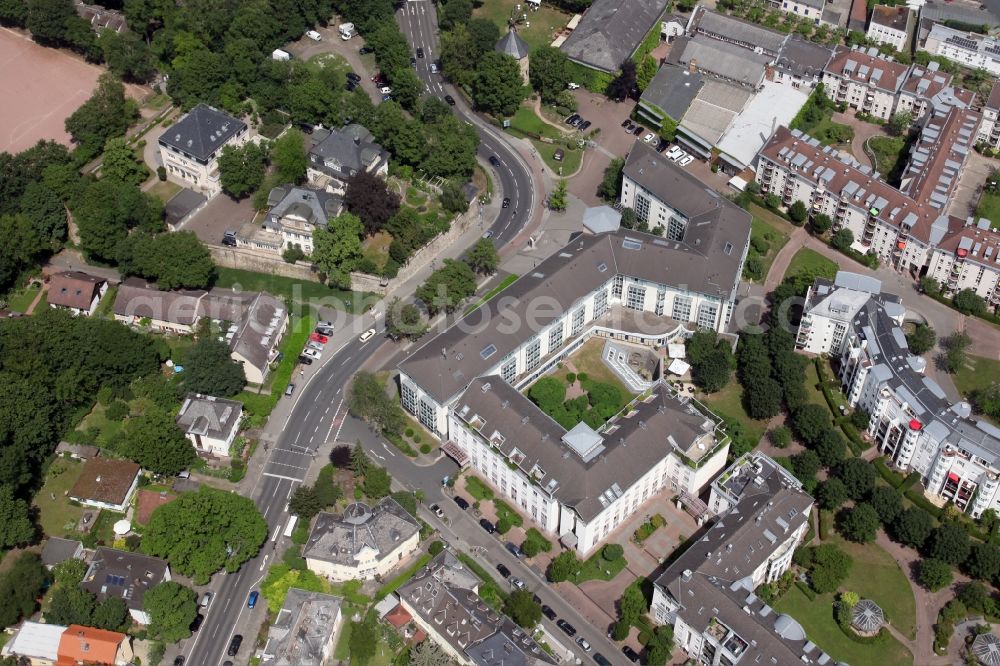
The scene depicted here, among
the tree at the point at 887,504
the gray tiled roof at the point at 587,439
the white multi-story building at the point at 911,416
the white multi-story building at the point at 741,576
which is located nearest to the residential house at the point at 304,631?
the gray tiled roof at the point at 587,439

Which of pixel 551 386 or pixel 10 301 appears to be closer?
pixel 551 386

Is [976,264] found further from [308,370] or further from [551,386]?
[308,370]

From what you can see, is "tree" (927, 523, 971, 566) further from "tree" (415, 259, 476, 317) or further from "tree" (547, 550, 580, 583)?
"tree" (415, 259, 476, 317)

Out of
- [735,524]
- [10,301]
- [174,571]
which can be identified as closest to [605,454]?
[735,524]

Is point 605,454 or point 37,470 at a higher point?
point 605,454

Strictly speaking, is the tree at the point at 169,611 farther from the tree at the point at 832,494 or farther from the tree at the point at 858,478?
the tree at the point at 858,478

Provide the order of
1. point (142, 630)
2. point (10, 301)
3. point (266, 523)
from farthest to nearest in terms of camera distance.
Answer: point (10, 301)
point (266, 523)
point (142, 630)

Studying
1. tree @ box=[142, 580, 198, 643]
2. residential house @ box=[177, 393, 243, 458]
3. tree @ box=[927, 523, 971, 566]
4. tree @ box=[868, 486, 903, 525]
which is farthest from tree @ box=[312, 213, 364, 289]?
tree @ box=[927, 523, 971, 566]

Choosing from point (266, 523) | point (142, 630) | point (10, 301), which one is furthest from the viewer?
point (10, 301)
